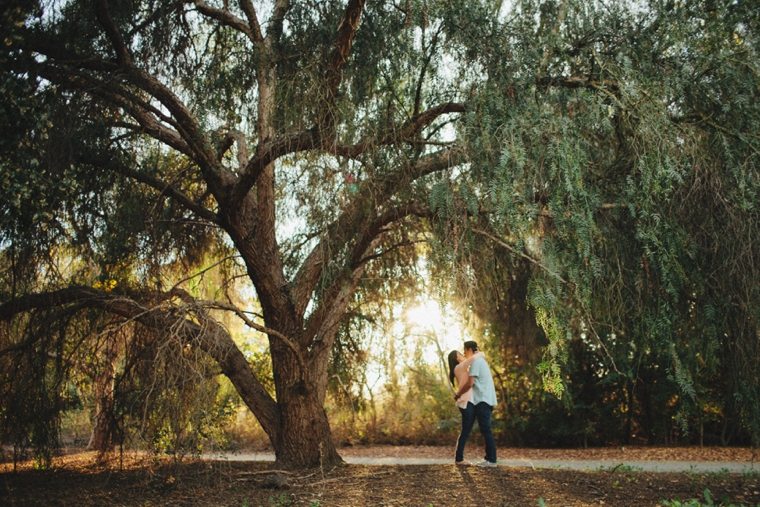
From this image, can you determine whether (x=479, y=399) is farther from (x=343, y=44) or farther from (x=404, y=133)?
(x=343, y=44)

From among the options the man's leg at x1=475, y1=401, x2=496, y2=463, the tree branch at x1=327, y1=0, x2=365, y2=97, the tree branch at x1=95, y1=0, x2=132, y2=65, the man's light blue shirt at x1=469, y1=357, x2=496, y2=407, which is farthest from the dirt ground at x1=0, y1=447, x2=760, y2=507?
the tree branch at x1=95, y1=0, x2=132, y2=65

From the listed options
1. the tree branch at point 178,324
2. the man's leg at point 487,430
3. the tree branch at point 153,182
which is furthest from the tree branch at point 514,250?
the tree branch at point 153,182

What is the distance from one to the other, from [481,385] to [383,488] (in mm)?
1942

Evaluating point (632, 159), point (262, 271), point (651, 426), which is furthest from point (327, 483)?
point (651, 426)

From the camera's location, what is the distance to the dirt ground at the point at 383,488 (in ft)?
21.5

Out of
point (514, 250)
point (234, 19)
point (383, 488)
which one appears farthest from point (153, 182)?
point (514, 250)

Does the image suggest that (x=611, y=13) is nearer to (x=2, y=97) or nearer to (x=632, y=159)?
(x=632, y=159)

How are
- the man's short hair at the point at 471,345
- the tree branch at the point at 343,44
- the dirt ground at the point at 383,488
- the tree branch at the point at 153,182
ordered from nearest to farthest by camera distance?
the dirt ground at the point at 383,488 < the tree branch at the point at 343,44 < the tree branch at the point at 153,182 < the man's short hair at the point at 471,345

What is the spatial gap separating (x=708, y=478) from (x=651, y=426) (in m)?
4.82

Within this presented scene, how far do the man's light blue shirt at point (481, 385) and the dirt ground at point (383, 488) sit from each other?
877 millimetres

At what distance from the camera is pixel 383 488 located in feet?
23.9

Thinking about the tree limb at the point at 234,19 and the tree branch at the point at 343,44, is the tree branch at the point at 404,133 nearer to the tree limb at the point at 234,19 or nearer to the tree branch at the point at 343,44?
the tree branch at the point at 343,44

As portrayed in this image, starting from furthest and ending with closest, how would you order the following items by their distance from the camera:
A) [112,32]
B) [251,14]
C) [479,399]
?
1. [251,14]
2. [479,399]
3. [112,32]

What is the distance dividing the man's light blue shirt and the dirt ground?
877 mm
